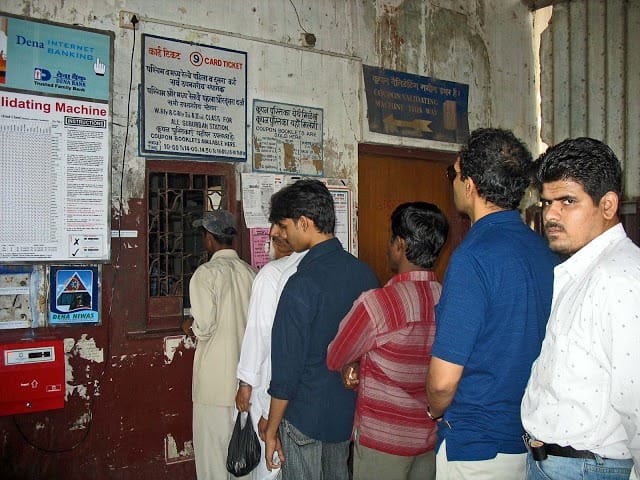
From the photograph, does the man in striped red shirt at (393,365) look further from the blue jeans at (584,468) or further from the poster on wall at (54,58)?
the poster on wall at (54,58)

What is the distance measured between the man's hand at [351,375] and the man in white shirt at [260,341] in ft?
1.74

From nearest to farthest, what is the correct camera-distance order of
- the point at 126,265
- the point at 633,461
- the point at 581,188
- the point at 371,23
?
the point at 633,461
the point at 581,188
the point at 126,265
the point at 371,23

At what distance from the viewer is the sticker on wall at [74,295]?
3.29 metres

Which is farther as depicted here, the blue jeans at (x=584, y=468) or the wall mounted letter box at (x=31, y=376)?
the wall mounted letter box at (x=31, y=376)

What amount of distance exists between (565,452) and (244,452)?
56.9 inches

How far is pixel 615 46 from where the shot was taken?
16.0ft

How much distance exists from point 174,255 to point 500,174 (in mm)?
2515

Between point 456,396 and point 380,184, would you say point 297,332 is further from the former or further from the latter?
point 380,184

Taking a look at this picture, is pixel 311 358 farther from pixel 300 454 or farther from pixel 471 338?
pixel 471 338

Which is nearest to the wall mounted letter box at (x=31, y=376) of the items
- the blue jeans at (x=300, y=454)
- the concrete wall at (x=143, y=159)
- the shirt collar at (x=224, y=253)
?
the concrete wall at (x=143, y=159)

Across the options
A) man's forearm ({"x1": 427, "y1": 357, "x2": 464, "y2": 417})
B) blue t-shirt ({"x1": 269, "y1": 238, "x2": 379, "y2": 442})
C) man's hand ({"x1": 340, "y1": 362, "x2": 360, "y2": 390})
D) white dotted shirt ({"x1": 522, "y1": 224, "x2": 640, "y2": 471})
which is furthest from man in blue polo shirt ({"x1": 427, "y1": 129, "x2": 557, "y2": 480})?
blue t-shirt ({"x1": 269, "y1": 238, "x2": 379, "y2": 442})

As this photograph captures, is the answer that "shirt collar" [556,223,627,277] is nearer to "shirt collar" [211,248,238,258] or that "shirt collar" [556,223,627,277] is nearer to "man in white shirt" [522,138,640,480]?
"man in white shirt" [522,138,640,480]

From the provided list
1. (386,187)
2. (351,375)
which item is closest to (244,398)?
(351,375)

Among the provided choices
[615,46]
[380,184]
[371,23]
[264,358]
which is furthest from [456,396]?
[615,46]
